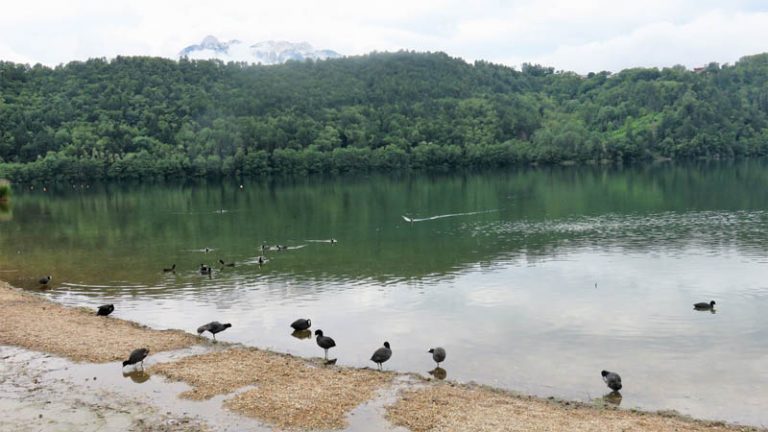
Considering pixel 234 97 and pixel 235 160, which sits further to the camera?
pixel 234 97

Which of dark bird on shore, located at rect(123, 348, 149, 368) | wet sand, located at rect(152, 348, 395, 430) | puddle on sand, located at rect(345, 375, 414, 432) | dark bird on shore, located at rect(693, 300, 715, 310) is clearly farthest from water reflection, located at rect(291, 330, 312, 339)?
dark bird on shore, located at rect(693, 300, 715, 310)

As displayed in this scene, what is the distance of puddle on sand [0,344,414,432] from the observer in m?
17.5

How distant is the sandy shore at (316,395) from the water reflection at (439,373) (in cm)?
110

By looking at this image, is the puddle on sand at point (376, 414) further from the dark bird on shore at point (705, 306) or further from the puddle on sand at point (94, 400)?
the dark bird on shore at point (705, 306)

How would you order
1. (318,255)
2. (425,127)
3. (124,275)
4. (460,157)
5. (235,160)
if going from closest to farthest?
(124,275)
(318,255)
(235,160)
(460,157)
(425,127)

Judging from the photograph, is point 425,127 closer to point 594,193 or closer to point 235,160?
point 235,160

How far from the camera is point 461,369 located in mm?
22922

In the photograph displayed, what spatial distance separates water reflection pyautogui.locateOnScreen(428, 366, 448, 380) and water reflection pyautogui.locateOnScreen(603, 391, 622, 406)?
4950 millimetres

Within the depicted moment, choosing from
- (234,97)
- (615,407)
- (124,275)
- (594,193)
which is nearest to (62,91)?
(234,97)

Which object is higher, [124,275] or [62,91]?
[62,91]

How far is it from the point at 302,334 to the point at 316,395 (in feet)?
27.4

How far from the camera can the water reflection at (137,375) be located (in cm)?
2106

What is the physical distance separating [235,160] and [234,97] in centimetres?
3646

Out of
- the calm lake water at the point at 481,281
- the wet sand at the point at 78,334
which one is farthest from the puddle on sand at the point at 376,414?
the wet sand at the point at 78,334
